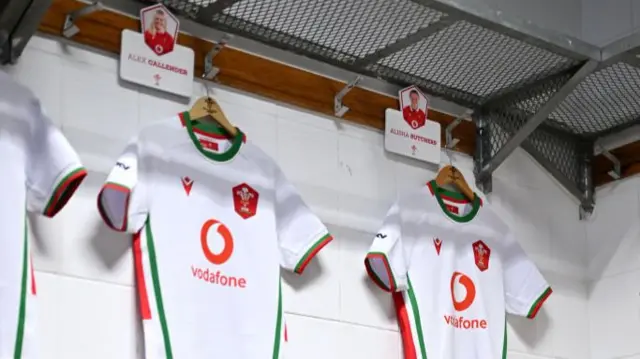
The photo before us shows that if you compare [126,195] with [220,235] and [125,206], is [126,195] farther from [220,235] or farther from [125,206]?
[220,235]

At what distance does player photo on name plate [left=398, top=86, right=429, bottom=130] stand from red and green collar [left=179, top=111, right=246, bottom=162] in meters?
0.47

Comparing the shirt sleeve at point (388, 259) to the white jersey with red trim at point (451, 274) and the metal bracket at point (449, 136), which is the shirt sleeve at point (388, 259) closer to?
the white jersey with red trim at point (451, 274)

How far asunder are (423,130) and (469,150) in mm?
163

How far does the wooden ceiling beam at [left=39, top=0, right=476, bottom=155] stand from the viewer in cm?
210

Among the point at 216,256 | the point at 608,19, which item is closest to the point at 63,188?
the point at 216,256

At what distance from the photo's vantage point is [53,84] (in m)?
2.05

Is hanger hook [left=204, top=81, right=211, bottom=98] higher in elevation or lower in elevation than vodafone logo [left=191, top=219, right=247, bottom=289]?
higher

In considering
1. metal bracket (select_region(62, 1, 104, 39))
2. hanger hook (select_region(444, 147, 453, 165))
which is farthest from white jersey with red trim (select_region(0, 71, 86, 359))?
hanger hook (select_region(444, 147, 453, 165))

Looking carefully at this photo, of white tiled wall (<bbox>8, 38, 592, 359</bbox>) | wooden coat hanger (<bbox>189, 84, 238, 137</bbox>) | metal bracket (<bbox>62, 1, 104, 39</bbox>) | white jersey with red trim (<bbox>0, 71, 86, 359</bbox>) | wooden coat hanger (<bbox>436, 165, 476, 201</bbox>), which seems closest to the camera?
white jersey with red trim (<bbox>0, 71, 86, 359</bbox>)

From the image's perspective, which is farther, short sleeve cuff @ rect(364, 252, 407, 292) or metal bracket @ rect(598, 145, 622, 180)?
metal bracket @ rect(598, 145, 622, 180)

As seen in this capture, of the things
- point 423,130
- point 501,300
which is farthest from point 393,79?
point 501,300

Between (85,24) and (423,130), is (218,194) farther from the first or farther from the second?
(423,130)

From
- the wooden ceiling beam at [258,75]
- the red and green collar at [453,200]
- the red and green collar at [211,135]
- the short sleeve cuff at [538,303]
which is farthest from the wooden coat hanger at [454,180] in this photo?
the red and green collar at [211,135]

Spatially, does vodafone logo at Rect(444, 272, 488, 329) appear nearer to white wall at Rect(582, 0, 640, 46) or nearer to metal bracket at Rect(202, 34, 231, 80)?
metal bracket at Rect(202, 34, 231, 80)
